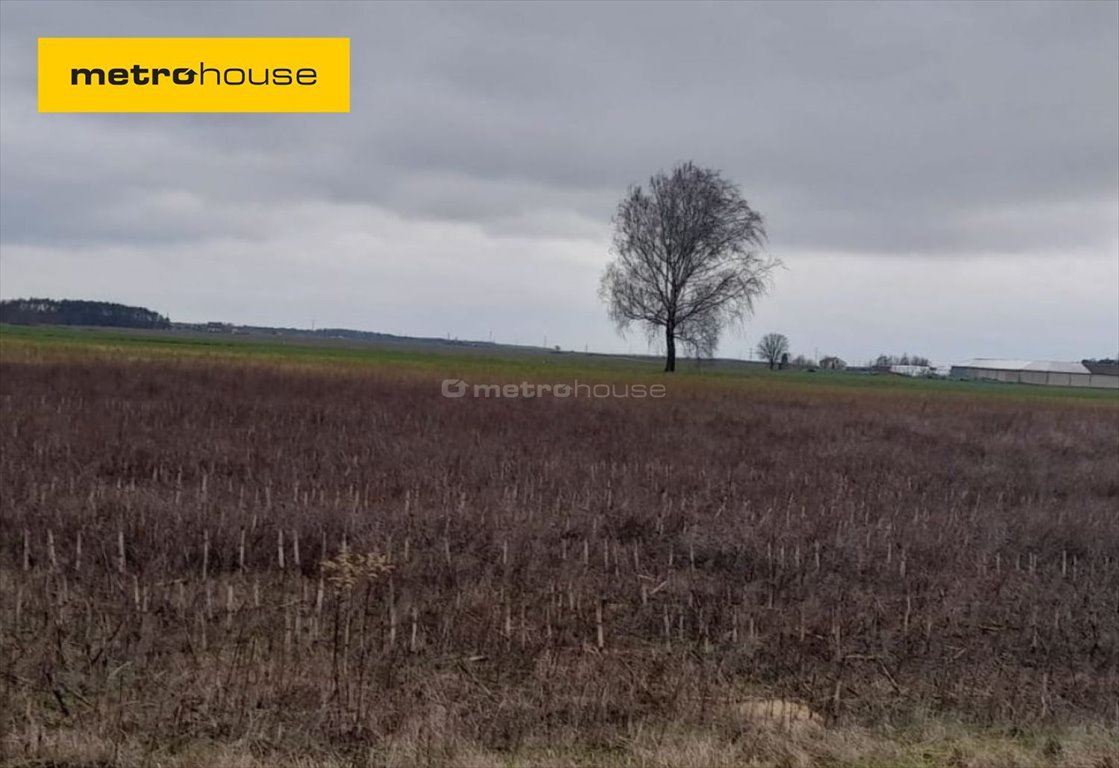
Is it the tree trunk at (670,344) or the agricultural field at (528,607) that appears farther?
the tree trunk at (670,344)

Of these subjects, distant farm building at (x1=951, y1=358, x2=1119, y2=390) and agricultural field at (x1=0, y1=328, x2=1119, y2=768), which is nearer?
agricultural field at (x1=0, y1=328, x2=1119, y2=768)

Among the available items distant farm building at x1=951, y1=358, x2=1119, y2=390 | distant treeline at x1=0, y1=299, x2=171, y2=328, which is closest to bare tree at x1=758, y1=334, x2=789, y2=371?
distant farm building at x1=951, y1=358, x2=1119, y2=390

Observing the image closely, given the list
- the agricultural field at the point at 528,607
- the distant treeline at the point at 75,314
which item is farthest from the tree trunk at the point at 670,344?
the distant treeline at the point at 75,314

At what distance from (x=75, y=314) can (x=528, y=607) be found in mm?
104427

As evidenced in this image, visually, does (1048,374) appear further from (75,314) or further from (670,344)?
(75,314)

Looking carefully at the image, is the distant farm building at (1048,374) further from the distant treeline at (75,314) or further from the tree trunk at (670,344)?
the distant treeline at (75,314)

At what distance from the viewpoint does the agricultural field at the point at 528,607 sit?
152 inches

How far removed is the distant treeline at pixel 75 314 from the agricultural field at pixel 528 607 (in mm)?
89169

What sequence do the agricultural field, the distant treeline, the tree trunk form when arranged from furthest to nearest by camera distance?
the distant treeline → the tree trunk → the agricultural field

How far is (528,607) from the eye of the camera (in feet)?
18.7

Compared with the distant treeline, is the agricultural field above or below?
below

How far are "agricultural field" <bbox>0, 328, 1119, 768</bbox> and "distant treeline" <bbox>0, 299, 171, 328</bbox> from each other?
3511 inches

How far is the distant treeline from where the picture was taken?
86.2 m

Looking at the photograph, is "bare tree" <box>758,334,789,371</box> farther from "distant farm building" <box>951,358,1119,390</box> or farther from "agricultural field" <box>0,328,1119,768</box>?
"agricultural field" <box>0,328,1119,768</box>
